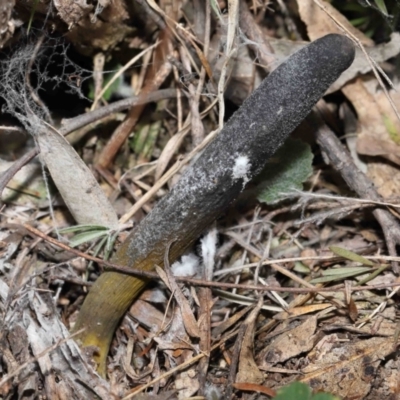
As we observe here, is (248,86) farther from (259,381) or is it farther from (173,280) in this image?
(259,381)

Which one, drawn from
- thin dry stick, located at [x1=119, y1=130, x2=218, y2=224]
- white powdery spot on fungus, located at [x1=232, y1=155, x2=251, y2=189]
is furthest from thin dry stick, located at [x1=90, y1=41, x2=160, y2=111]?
white powdery spot on fungus, located at [x1=232, y1=155, x2=251, y2=189]

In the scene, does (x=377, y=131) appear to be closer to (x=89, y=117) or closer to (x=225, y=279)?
(x=225, y=279)

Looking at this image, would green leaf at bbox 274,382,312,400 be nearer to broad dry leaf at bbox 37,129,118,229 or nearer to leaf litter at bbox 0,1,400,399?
leaf litter at bbox 0,1,400,399

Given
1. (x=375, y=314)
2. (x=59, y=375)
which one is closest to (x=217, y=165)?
(x=375, y=314)

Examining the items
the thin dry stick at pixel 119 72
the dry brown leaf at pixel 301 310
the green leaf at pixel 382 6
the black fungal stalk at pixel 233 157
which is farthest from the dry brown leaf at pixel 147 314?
the green leaf at pixel 382 6

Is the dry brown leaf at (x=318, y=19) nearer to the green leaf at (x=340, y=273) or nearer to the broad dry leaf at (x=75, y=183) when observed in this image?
the green leaf at (x=340, y=273)

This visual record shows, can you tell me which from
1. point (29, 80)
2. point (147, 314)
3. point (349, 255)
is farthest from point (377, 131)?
point (29, 80)
